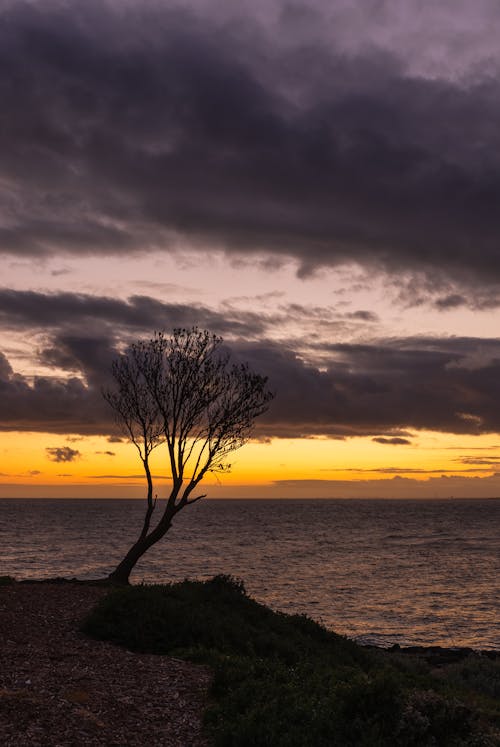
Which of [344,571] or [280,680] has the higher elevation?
[280,680]

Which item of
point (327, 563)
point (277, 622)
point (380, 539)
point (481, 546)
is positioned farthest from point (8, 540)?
point (277, 622)

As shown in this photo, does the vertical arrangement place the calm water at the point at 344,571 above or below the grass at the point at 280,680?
below

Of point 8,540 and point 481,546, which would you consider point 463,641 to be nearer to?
point 481,546

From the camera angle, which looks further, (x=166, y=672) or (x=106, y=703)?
(x=166, y=672)

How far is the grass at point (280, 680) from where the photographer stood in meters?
11.5

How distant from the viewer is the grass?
452 inches

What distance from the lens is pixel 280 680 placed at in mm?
14242

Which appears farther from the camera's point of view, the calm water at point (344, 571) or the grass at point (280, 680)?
the calm water at point (344, 571)

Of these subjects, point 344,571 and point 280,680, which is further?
point 344,571

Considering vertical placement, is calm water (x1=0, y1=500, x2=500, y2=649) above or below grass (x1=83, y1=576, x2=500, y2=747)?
below

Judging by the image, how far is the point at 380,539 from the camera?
11156 centimetres

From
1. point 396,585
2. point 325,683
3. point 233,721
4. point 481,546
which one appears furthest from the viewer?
point 481,546

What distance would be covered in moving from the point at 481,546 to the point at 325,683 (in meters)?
90.2

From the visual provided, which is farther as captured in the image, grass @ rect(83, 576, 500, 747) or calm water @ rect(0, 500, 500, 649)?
calm water @ rect(0, 500, 500, 649)
